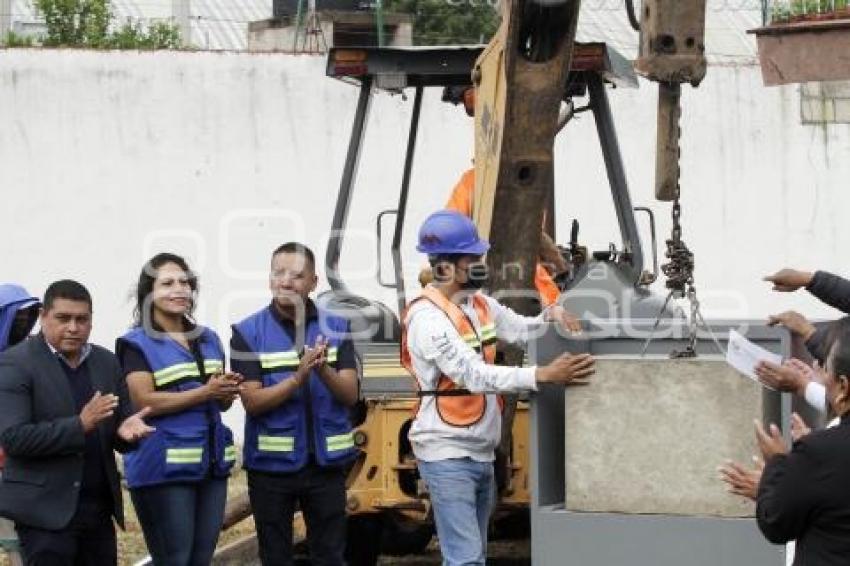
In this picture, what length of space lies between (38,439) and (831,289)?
10.7ft

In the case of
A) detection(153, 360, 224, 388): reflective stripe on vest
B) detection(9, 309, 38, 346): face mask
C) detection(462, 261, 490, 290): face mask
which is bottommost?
detection(153, 360, 224, 388): reflective stripe on vest

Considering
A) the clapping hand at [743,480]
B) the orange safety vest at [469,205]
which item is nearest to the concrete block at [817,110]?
the orange safety vest at [469,205]

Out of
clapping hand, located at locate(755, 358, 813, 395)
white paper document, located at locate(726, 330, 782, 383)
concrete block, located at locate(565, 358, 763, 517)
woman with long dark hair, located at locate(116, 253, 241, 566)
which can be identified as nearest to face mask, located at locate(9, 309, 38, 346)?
woman with long dark hair, located at locate(116, 253, 241, 566)

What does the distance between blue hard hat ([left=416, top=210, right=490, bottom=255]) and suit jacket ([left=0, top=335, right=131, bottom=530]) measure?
4.76ft

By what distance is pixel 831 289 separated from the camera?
7.84m

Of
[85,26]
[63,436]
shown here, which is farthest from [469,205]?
[85,26]

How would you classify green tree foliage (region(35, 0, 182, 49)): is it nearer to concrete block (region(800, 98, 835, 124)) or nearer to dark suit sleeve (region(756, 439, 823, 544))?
concrete block (region(800, 98, 835, 124))

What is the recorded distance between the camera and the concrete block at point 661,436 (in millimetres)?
6492

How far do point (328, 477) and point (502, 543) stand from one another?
3267 mm

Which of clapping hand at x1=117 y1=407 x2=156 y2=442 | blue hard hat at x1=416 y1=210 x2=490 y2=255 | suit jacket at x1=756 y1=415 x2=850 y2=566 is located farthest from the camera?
blue hard hat at x1=416 y1=210 x2=490 y2=255

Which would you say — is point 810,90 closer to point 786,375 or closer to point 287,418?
point 287,418

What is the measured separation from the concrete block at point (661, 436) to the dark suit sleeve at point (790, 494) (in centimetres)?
125

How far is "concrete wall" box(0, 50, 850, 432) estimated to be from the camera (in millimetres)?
A: 14570

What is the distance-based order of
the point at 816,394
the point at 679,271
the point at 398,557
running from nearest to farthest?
the point at 816,394 < the point at 679,271 < the point at 398,557
